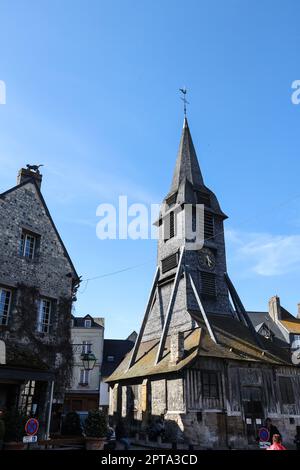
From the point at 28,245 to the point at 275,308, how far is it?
27349 mm

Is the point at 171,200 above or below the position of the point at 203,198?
above

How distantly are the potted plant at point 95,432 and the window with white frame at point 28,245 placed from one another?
6331mm

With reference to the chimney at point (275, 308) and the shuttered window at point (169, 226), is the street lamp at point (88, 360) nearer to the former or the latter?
the shuttered window at point (169, 226)

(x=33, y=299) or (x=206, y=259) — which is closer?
(x=33, y=299)

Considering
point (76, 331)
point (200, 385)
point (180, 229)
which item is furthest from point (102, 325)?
point (200, 385)

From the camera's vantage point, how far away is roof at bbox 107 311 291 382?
17766mm

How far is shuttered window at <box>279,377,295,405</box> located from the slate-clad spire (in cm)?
1408

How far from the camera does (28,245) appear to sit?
48.1 ft

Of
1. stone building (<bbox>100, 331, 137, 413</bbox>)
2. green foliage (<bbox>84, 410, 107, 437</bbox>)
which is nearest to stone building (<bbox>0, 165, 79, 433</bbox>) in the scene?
green foliage (<bbox>84, 410, 107, 437</bbox>)

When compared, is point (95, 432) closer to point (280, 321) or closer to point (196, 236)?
point (196, 236)

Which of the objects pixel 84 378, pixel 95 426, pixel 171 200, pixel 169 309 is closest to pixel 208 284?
pixel 169 309

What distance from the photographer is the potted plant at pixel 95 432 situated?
34.2ft
